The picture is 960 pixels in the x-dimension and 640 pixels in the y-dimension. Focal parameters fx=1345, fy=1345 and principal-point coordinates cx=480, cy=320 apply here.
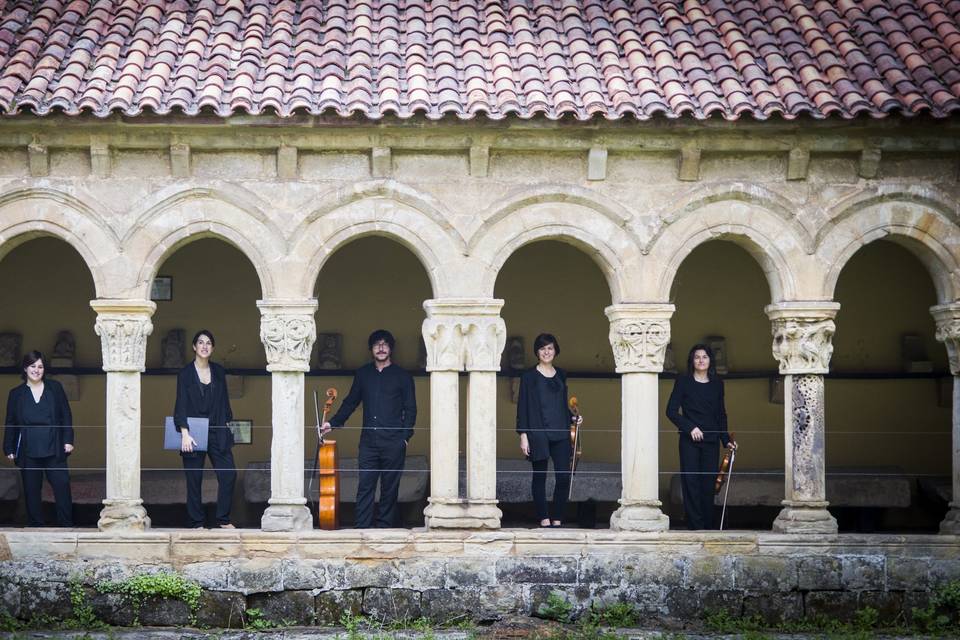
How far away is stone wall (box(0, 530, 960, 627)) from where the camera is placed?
1105 centimetres

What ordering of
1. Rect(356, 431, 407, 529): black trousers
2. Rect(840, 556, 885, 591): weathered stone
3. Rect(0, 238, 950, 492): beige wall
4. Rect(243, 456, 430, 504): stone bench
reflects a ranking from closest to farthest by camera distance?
Rect(840, 556, 885, 591): weathered stone, Rect(356, 431, 407, 529): black trousers, Rect(243, 456, 430, 504): stone bench, Rect(0, 238, 950, 492): beige wall

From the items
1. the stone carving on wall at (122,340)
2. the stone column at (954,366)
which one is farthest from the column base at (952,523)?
the stone carving on wall at (122,340)

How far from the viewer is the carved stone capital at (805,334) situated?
11.4m

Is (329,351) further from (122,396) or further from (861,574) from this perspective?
(861,574)

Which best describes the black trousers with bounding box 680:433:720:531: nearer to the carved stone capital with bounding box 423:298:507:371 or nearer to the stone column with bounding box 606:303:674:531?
Answer: the stone column with bounding box 606:303:674:531

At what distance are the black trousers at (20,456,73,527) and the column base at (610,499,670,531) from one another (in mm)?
4865

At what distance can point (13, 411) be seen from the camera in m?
12.1

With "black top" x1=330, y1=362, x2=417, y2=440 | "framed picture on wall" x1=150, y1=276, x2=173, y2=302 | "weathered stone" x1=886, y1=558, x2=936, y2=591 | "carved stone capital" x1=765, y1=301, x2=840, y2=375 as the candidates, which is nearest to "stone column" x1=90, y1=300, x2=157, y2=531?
"black top" x1=330, y1=362, x2=417, y2=440

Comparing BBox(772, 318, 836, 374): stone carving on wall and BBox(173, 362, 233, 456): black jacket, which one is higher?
BBox(772, 318, 836, 374): stone carving on wall

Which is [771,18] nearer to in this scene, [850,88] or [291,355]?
[850,88]

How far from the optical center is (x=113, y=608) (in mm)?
10977

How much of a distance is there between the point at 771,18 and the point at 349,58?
408 cm

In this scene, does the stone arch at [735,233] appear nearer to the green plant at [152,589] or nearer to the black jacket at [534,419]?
the black jacket at [534,419]

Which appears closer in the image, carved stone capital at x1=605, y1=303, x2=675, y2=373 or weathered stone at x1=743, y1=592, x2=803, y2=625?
weathered stone at x1=743, y1=592, x2=803, y2=625
